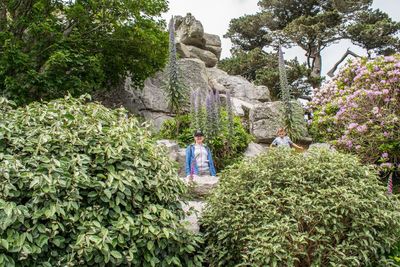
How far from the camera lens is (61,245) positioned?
3744 millimetres

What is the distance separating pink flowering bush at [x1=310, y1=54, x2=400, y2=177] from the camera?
9680 mm

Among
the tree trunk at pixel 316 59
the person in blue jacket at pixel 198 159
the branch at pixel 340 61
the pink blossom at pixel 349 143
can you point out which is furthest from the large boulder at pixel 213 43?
the person in blue jacket at pixel 198 159

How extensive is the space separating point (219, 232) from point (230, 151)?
20.8 feet

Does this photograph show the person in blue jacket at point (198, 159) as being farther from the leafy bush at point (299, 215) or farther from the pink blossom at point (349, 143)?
the pink blossom at point (349, 143)

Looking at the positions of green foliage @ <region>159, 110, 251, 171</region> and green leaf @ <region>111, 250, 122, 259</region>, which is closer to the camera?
green leaf @ <region>111, 250, 122, 259</region>

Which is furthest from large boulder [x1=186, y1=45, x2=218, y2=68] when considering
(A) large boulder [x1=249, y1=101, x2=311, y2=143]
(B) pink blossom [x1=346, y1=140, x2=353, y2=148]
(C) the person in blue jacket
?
(C) the person in blue jacket

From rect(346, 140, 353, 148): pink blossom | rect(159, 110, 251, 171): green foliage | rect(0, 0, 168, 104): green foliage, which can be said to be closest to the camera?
rect(346, 140, 353, 148): pink blossom

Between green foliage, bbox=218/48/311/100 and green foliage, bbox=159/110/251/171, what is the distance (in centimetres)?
887

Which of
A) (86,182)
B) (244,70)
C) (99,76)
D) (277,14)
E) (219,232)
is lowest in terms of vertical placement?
(219,232)

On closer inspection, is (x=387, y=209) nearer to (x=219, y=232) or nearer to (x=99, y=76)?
(x=219, y=232)

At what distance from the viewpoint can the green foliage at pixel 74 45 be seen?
11461 millimetres

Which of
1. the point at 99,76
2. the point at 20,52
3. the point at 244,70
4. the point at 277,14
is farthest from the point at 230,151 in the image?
the point at 277,14

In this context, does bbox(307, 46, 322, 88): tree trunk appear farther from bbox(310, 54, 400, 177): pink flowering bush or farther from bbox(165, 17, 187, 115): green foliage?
bbox(165, 17, 187, 115): green foliage

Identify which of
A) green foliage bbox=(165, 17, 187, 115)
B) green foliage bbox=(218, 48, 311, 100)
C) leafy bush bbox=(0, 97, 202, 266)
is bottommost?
leafy bush bbox=(0, 97, 202, 266)
